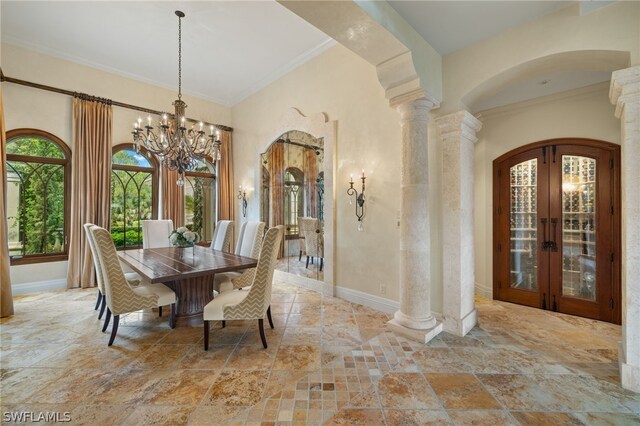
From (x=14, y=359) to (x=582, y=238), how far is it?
6.38m

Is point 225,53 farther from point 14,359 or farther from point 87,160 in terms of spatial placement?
point 14,359

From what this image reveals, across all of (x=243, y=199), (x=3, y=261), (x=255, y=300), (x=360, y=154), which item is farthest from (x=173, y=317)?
(x=243, y=199)

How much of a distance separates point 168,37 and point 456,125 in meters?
4.22

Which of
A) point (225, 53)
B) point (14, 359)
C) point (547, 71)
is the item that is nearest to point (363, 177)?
point (547, 71)

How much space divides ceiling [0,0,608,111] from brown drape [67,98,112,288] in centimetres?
100

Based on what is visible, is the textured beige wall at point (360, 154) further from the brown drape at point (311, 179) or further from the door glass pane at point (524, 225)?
the door glass pane at point (524, 225)

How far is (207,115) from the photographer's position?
6.19m

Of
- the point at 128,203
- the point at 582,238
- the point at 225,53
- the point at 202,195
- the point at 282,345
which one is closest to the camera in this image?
the point at 282,345

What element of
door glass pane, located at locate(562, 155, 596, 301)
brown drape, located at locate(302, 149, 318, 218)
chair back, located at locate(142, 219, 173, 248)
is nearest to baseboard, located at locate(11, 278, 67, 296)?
chair back, located at locate(142, 219, 173, 248)

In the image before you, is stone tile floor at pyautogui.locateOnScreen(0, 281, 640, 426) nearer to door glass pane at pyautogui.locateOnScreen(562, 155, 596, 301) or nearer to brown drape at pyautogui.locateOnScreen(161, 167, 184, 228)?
door glass pane at pyautogui.locateOnScreen(562, 155, 596, 301)

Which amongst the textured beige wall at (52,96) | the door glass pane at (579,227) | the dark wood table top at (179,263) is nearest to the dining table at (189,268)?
the dark wood table top at (179,263)

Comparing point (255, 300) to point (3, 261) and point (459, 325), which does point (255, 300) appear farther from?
point (3, 261)

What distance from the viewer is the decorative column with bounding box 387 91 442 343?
2869 mm

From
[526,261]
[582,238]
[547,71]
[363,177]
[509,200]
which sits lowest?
[526,261]
